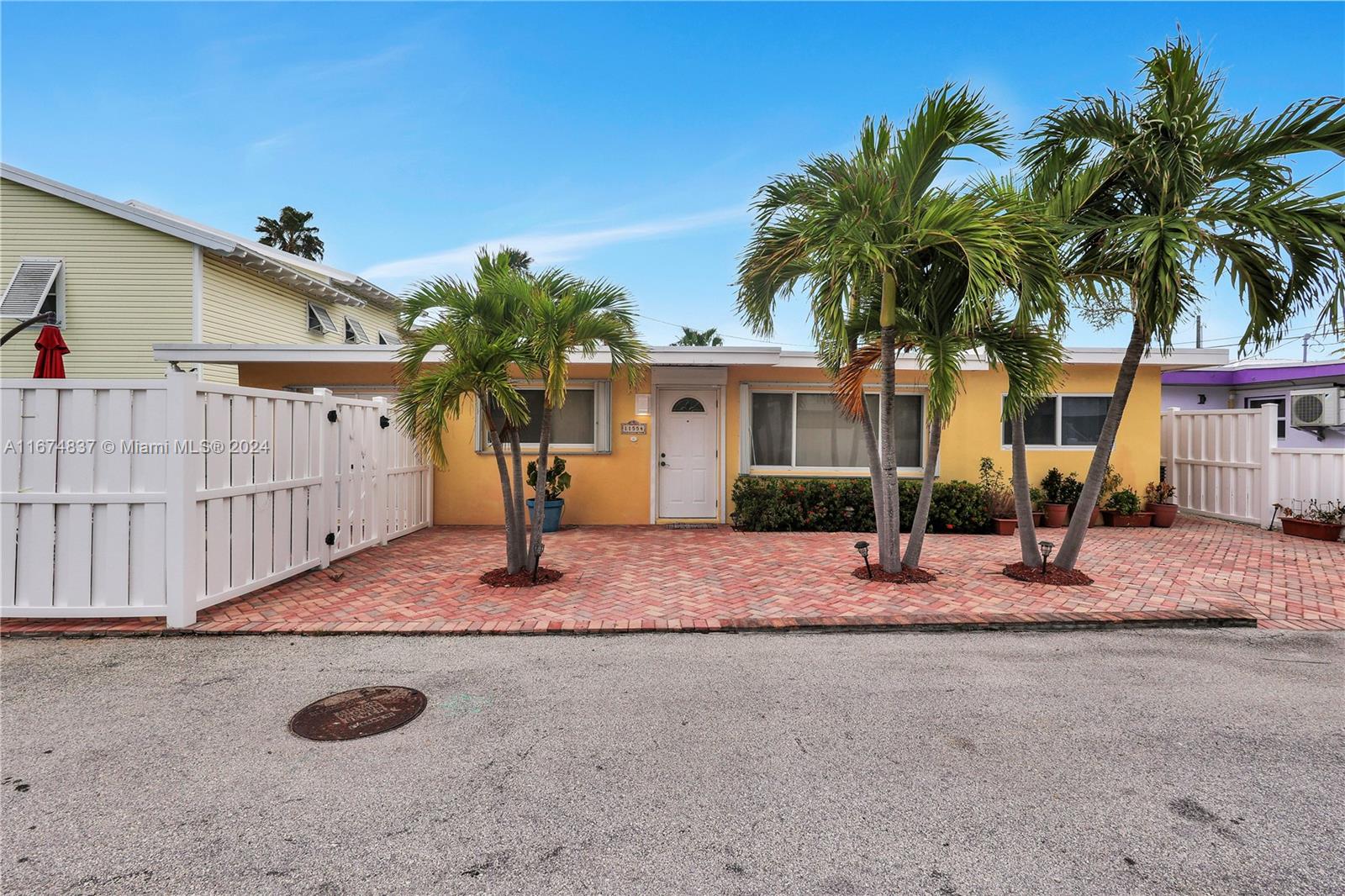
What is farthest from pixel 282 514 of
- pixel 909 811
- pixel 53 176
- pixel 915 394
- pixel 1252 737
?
pixel 53 176

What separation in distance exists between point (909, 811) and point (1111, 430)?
5008mm

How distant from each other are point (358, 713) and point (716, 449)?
688 cm

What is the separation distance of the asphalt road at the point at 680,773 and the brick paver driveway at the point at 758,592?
58 centimetres

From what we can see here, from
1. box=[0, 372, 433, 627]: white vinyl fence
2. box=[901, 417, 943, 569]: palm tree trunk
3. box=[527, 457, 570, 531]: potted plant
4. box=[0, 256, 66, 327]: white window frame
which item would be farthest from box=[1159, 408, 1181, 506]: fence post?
box=[0, 256, 66, 327]: white window frame

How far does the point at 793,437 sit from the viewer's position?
378 inches

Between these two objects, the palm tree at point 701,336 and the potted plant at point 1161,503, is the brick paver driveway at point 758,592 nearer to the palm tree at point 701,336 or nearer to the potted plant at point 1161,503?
the potted plant at point 1161,503

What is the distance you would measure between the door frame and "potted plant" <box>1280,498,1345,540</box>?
26.7 feet

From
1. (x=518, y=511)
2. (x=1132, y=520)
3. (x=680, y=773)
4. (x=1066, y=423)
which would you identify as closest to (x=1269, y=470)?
(x=1132, y=520)

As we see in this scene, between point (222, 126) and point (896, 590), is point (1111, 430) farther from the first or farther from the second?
point (222, 126)

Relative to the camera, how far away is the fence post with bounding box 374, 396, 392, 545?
24.8 feet

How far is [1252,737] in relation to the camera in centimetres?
294

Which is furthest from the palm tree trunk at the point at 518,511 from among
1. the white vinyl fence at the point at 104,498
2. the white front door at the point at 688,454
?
the white front door at the point at 688,454

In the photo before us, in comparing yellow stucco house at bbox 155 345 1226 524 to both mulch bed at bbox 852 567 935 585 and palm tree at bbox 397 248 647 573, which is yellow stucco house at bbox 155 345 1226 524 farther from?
mulch bed at bbox 852 567 935 585

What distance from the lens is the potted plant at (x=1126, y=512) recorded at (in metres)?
9.39
